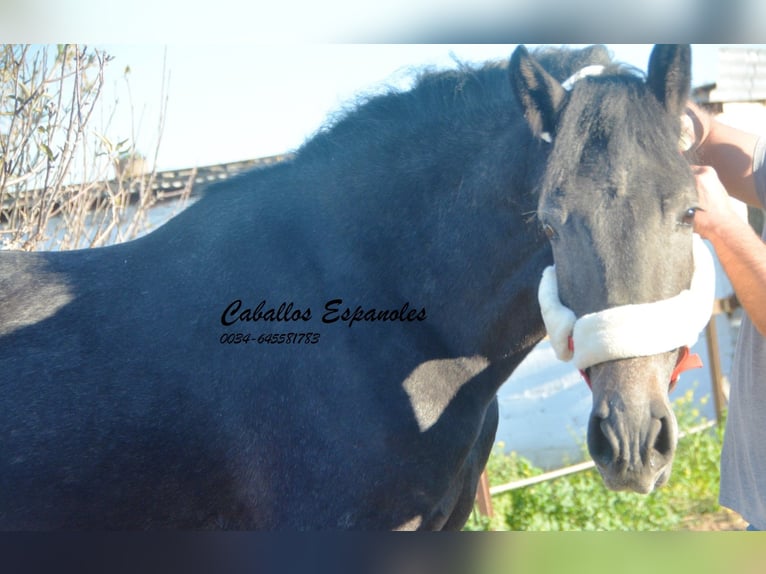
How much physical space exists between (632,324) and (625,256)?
0.19 meters

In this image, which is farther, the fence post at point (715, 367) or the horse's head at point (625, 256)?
the fence post at point (715, 367)

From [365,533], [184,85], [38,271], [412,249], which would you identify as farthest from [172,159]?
[365,533]

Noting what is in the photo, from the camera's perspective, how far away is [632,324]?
1.96 m

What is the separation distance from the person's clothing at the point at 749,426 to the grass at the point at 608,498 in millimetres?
667

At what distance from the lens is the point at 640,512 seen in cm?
345

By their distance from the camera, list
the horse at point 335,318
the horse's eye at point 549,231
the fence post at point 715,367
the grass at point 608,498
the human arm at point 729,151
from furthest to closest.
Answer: the fence post at point 715,367, the grass at point 608,498, the human arm at point 729,151, the horse at point 335,318, the horse's eye at point 549,231

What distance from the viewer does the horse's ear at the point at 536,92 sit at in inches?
85.8

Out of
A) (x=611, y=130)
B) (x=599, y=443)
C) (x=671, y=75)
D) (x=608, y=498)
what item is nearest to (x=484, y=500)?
(x=608, y=498)

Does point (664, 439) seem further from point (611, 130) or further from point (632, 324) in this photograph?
point (611, 130)

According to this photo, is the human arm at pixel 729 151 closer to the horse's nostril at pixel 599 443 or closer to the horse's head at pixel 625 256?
the horse's head at pixel 625 256

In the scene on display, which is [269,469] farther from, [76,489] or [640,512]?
[640,512]

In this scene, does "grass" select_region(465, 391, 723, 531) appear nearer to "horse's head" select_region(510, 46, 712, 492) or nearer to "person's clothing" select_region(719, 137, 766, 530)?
"person's clothing" select_region(719, 137, 766, 530)

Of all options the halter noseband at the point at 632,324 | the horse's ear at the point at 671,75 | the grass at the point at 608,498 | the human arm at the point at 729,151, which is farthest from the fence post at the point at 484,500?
the horse's ear at the point at 671,75

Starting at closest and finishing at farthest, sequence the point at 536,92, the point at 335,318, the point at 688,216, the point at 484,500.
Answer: the point at 688,216 → the point at 536,92 → the point at 335,318 → the point at 484,500
